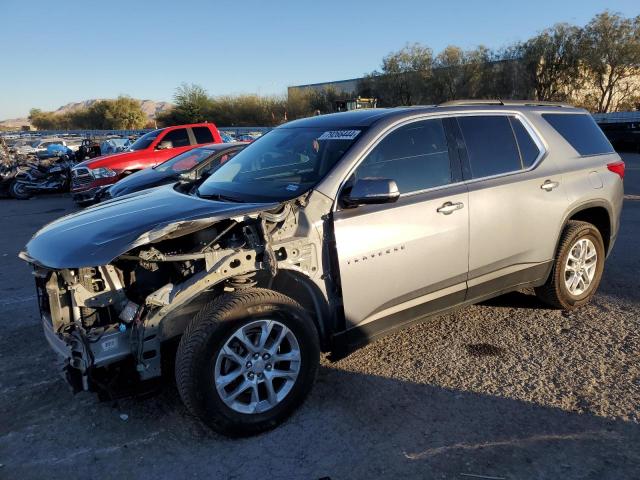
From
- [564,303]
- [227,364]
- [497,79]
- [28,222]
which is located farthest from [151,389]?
[497,79]

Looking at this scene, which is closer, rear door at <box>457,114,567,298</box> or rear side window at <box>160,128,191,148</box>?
rear door at <box>457,114,567,298</box>

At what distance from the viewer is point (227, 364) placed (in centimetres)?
289

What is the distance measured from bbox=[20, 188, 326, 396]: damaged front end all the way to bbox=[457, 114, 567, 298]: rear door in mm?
1442

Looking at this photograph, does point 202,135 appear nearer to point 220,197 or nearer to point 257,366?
point 220,197

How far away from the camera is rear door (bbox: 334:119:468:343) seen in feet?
10.6

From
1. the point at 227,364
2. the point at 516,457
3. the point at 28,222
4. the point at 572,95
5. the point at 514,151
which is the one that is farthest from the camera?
the point at 572,95

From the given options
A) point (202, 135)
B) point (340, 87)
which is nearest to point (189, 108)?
point (340, 87)

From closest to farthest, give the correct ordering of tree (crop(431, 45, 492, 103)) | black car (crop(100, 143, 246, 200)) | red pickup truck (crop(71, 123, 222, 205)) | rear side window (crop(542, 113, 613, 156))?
rear side window (crop(542, 113, 613, 156)) < black car (crop(100, 143, 246, 200)) < red pickup truck (crop(71, 123, 222, 205)) < tree (crop(431, 45, 492, 103))

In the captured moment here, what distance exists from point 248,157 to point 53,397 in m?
2.35

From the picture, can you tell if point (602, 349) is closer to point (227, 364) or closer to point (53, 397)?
point (227, 364)

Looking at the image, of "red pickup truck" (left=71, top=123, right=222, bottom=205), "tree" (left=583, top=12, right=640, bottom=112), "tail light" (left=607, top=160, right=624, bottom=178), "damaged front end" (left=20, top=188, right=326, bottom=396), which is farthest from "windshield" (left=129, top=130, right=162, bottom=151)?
"tree" (left=583, top=12, right=640, bottom=112)

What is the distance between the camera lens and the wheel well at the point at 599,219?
470cm

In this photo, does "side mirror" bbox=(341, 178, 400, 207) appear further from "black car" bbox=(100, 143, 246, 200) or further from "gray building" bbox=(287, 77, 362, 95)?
"gray building" bbox=(287, 77, 362, 95)

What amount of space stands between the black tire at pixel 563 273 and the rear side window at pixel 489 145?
859mm
